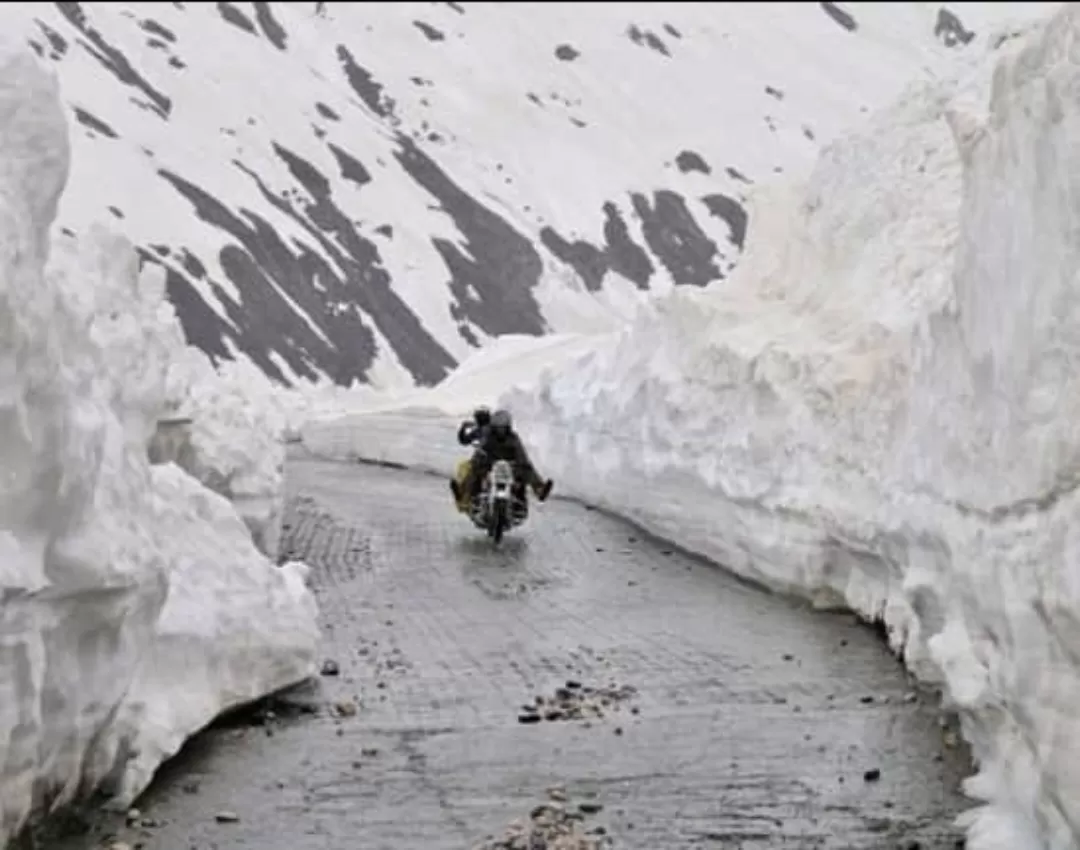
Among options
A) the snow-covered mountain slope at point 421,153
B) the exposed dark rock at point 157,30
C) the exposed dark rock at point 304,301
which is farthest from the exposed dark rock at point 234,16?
the exposed dark rock at point 304,301

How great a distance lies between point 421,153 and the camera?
8750 cm

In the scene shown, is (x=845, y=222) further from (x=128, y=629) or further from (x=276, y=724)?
(x=128, y=629)

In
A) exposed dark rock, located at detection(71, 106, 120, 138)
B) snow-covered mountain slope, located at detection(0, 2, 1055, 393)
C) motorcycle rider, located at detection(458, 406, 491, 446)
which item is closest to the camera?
motorcycle rider, located at detection(458, 406, 491, 446)

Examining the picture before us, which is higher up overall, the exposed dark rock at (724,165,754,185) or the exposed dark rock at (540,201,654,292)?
the exposed dark rock at (724,165,754,185)

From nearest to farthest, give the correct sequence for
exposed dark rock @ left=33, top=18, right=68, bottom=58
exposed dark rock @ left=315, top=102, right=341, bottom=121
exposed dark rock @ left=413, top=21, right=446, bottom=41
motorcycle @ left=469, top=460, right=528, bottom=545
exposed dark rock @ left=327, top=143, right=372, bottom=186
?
motorcycle @ left=469, top=460, right=528, bottom=545
exposed dark rock @ left=33, top=18, right=68, bottom=58
exposed dark rock @ left=327, top=143, right=372, bottom=186
exposed dark rock @ left=315, top=102, right=341, bottom=121
exposed dark rock @ left=413, top=21, right=446, bottom=41

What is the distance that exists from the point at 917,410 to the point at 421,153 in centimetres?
7870

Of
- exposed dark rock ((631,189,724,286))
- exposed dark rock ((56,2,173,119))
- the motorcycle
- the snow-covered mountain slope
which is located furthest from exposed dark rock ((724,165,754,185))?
the motorcycle

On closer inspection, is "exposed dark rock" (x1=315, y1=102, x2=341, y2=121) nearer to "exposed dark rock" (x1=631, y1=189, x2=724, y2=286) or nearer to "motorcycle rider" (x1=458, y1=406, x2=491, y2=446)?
"exposed dark rock" (x1=631, y1=189, x2=724, y2=286)

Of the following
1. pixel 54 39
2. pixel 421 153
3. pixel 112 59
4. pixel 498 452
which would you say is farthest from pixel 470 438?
pixel 421 153

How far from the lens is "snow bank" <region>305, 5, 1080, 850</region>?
6332mm

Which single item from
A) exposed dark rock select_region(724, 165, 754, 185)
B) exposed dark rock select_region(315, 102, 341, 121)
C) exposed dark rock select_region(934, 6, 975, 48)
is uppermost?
exposed dark rock select_region(934, 6, 975, 48)

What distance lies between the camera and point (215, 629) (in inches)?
328

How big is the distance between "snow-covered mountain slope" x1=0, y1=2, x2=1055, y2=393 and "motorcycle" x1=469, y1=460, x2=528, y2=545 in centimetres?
3936

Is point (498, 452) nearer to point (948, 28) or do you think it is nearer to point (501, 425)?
point (501, 425)
